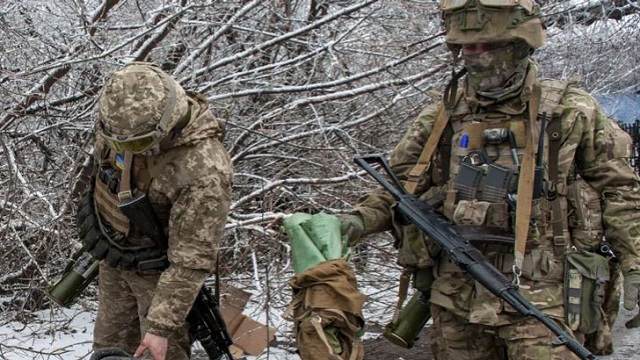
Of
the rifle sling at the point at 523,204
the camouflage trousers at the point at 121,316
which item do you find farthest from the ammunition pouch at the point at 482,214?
the camouflage trousers at the point at 121,316

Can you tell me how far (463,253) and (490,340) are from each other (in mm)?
470

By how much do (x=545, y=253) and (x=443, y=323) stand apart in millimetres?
502

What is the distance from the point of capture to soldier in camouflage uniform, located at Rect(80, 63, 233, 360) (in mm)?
3164

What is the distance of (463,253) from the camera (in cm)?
300

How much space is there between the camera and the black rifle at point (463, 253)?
2.85 meters

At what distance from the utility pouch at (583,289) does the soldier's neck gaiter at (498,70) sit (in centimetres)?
66

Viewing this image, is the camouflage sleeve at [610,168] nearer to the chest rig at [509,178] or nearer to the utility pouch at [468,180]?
the chest rig at [509,178]

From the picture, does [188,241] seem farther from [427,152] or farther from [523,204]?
[523,204]

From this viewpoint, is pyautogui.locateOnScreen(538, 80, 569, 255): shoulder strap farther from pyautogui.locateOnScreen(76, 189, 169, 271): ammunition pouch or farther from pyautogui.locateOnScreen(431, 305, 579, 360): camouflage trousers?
pyautogui.locateOnScreen(76, 189, 169, 271): ammunition pouch

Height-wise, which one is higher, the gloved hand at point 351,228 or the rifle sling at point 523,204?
the rifle sling at point 523,204

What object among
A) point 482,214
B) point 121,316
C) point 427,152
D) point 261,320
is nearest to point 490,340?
point 482,214

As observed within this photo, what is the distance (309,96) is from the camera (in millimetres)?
5738

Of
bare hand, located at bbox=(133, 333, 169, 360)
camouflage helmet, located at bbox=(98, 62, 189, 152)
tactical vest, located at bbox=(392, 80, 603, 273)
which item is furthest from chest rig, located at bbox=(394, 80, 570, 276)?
bare hand, located at bbox=(133, 333, 169, 360)

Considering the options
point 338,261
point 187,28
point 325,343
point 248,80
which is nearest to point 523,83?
point 338,261
